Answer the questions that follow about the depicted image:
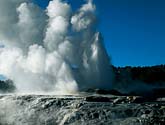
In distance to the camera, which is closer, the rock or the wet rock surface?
the wet rock surface

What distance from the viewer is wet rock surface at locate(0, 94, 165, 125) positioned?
28858mm

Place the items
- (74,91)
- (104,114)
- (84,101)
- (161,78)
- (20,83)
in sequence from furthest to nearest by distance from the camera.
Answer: (161,78) < (20,83) < (74,91) < (84,101) < (104,114)

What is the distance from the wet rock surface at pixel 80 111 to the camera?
94.7ft

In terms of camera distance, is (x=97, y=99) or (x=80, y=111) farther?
(x=97, y=99)

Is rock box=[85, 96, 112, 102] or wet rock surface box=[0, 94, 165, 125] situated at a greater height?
rock box=[85, 96, 112, 102]

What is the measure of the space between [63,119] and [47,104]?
10.7 ft

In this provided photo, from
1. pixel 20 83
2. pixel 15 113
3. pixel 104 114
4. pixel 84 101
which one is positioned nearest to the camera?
pixel 104 114

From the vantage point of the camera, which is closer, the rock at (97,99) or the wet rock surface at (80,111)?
the wet rock surface at (80,111)

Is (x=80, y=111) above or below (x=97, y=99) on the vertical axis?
below

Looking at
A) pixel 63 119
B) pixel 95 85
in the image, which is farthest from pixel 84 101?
pixel 95 85

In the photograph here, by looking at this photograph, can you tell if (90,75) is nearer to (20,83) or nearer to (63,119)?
(20,83)

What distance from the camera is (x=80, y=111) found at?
30.9 metres

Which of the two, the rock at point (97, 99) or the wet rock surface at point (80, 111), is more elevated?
the rock at point (97, 99)

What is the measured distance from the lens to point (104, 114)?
2973 centimetres
